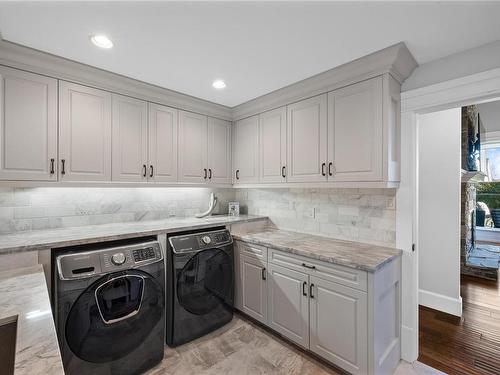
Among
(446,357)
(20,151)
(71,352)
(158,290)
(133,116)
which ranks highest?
(133,116)

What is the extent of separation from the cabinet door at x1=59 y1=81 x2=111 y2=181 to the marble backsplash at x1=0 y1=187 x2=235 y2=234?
383 millimetres

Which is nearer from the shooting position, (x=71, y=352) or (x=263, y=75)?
(x=71, y=352)

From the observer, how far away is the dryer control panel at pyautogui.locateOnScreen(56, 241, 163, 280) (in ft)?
5.45

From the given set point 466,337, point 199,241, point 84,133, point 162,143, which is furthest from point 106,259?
point 466,337

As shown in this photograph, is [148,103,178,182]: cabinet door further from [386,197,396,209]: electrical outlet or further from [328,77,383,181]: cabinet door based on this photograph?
[386,197,396,209]: electrical outlet

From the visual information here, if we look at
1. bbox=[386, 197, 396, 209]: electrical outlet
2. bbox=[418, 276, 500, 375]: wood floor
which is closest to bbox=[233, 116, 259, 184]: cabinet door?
bbox=[386, 197, 396, 209]: electrical outlet

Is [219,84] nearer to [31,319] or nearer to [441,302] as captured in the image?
[31,319]

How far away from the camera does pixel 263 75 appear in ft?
7.34

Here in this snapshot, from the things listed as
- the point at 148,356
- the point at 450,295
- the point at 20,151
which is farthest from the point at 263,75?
the point at 450,295

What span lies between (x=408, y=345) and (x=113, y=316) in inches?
92.2

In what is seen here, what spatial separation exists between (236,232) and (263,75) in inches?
65.0

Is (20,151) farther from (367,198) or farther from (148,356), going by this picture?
(367,198)

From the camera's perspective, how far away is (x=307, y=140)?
242cm

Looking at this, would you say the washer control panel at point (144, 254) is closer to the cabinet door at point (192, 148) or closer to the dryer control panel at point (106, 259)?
the dryer control panel at point (106, 259)
